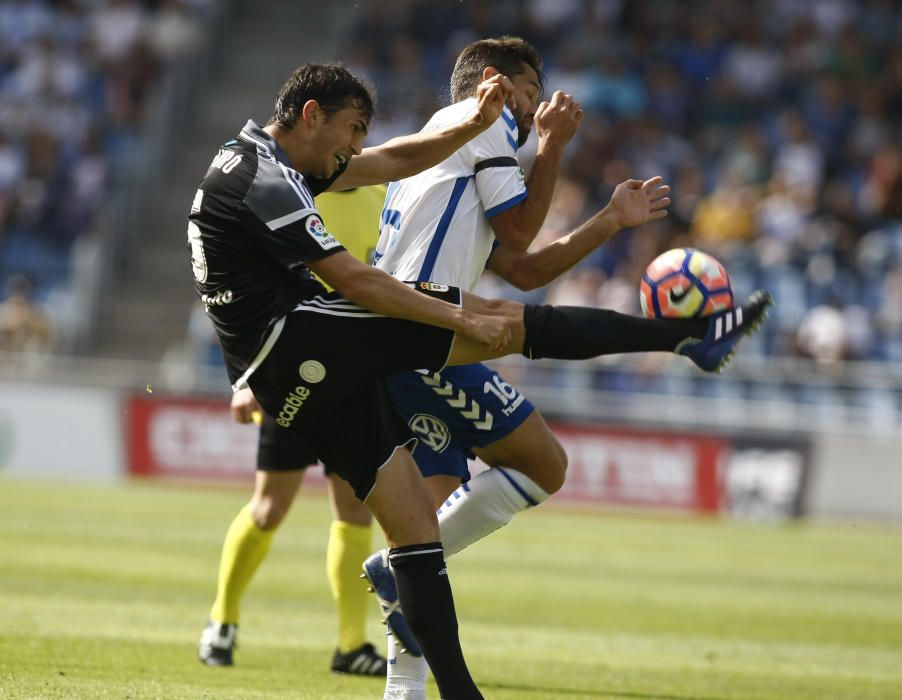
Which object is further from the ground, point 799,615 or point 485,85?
point 485,85

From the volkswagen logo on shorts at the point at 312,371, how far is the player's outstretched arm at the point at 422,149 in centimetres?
120

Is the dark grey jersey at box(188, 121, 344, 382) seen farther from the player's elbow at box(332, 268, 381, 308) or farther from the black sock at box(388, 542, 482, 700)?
the black sock at box(388, 542, 482, 700)

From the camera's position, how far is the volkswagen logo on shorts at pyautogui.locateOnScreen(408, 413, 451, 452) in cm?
643

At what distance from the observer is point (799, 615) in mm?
10258

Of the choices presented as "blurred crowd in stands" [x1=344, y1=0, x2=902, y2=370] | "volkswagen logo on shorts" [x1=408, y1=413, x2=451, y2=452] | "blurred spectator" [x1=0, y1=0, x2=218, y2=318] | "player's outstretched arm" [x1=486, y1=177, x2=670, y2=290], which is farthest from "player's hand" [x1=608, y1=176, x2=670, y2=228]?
"blurred spectator" [x1=0, y1=0, x2=218, y2=318]

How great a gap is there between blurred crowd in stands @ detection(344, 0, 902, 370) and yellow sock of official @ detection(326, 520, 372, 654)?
1150 centimetres

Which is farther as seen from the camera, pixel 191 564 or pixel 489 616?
pixel 191 564

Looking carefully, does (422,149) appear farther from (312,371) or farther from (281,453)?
(281,453)

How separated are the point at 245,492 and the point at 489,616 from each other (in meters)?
9.71

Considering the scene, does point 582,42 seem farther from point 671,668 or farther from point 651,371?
point 671,668

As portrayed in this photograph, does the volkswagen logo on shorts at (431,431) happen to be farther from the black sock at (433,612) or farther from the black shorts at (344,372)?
the black sock at (433,612)

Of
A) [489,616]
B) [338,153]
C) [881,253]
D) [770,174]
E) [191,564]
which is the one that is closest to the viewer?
[338,153]

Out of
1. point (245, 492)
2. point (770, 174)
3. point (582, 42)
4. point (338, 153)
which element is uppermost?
point (582, 42)

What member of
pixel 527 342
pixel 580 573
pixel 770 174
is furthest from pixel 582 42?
pixel 527 342
